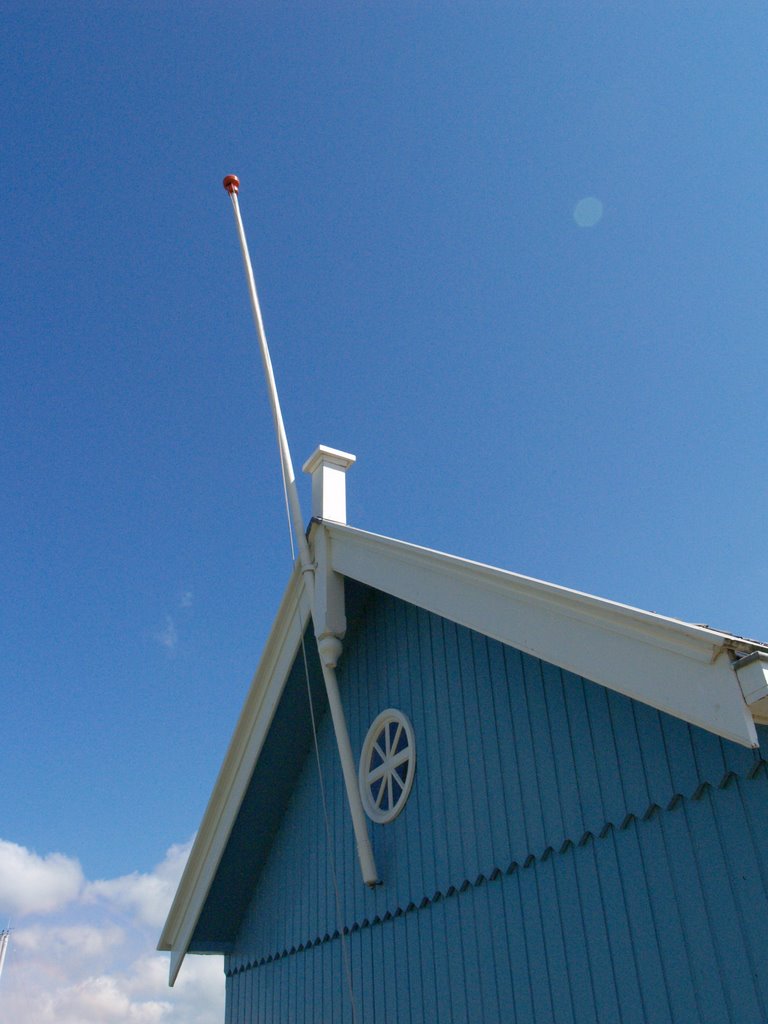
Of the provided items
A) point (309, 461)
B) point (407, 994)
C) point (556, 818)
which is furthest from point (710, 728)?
point (309, 461)

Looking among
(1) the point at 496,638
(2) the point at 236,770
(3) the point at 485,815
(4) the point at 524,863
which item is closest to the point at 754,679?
(1) the point at 496,638

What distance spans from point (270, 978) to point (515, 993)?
3666 mm

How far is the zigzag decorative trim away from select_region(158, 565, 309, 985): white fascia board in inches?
39.3

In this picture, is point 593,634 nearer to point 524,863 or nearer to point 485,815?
point 524,863

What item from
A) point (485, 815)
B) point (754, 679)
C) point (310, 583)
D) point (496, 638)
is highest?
point (310, 583)

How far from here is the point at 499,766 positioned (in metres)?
5.71

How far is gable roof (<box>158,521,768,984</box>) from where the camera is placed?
376 cm

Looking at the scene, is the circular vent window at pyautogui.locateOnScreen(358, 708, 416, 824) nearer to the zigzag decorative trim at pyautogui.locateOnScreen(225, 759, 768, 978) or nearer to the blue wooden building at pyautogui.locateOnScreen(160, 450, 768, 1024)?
the blue wooden building at pyautogui.locateOnScreen(160, 450, 768, 1024)

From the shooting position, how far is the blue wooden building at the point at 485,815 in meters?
4.09

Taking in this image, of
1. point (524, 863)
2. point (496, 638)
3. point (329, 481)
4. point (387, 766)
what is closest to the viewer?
point (496, 638)

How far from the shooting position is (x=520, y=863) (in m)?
5.32

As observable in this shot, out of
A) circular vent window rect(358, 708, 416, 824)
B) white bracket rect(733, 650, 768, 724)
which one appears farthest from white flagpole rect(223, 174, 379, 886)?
white bracket rect(733, 650, 768, 724)

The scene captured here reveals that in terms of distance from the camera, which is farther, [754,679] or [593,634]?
[593,634]

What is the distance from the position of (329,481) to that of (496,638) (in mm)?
3435
